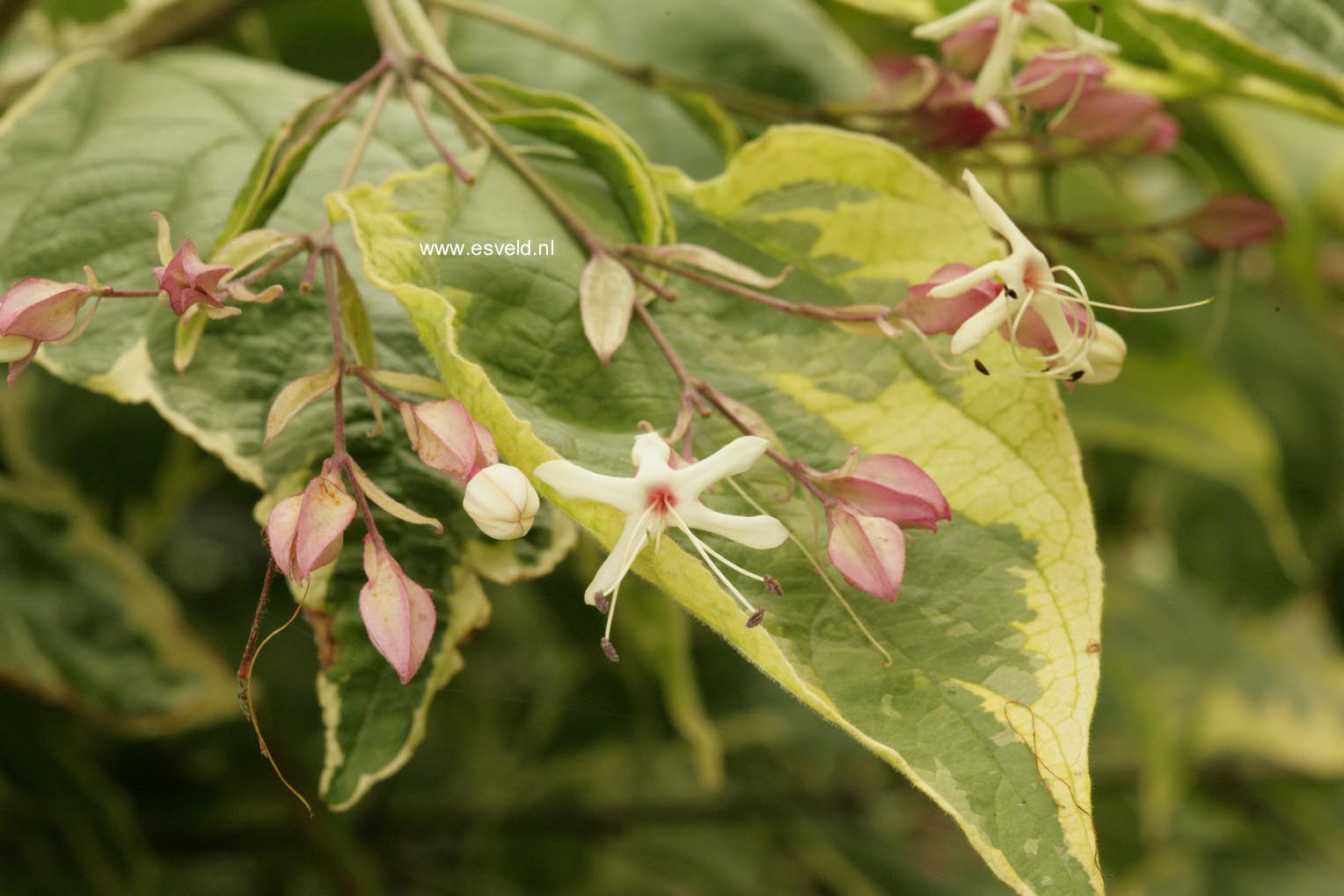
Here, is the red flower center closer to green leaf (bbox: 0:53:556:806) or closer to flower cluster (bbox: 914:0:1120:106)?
green leaf (bbox: 0:53:556:806)

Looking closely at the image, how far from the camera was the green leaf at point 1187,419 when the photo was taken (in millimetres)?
753

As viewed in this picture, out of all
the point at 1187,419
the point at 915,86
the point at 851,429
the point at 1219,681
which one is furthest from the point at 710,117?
the point at 1219,681

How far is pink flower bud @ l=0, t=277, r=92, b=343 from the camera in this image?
32cm

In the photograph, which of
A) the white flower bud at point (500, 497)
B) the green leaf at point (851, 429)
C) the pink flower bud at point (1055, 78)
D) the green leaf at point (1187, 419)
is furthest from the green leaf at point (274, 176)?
the green leaf at point (1187, 419)

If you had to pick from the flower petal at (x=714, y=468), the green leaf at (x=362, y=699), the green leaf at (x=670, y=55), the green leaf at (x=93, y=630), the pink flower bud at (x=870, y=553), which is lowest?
the green leaf at (x=93, y=630)

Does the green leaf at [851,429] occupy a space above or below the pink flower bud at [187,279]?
below

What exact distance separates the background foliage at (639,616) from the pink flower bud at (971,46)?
7cm

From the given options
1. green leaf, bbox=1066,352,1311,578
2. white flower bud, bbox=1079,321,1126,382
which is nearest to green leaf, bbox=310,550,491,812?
white flower bud, bbox=1079,321,1126,382

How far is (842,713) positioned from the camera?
0.30m

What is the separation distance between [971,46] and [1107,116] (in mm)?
70

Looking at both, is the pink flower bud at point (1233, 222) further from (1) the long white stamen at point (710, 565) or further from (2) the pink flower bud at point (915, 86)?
(1) the long white stamen at point (710, 565)

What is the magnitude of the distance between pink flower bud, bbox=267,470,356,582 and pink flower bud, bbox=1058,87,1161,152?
0.32 metres

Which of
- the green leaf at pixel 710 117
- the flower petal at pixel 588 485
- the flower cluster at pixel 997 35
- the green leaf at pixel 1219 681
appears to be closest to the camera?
the flower petal at pixel 588 485

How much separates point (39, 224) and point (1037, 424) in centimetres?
35
